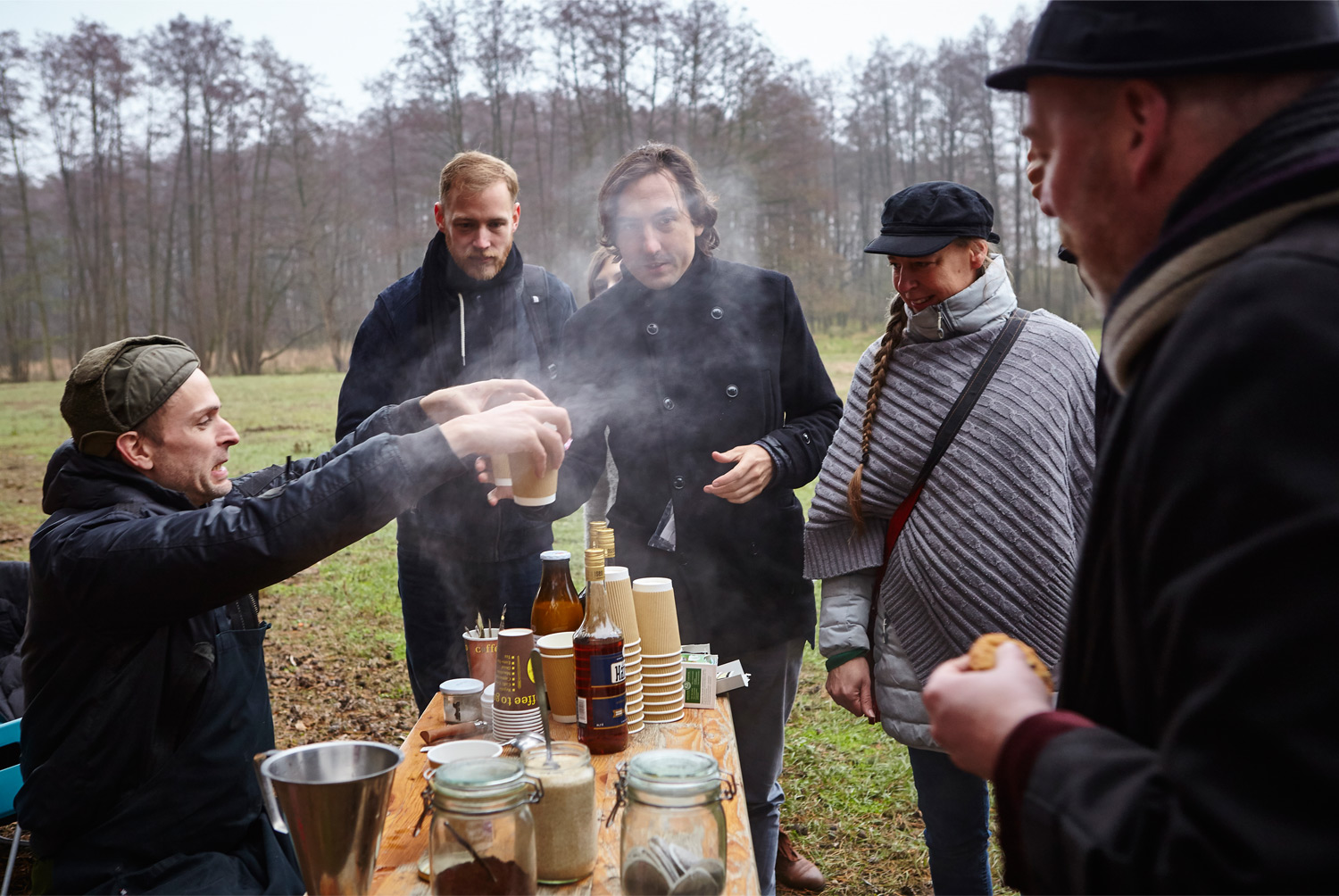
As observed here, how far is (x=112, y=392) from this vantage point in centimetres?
221

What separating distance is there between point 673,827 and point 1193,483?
977 millimetres

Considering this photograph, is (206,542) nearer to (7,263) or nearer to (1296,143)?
(1296,143)

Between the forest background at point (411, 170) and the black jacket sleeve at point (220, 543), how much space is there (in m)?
13.8

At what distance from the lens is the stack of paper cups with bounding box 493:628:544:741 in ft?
7.16

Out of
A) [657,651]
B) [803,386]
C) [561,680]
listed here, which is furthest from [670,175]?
[561,680]

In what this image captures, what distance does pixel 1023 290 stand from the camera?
19.9m

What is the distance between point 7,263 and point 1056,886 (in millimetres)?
26702

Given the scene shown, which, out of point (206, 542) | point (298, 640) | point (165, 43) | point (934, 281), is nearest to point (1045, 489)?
point (934, 281)

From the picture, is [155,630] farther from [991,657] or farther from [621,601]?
[991,657]

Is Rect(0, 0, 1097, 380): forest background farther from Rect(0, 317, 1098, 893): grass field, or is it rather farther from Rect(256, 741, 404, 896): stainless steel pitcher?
Rect(256, 741, 404, 896): stainless steel pitcher

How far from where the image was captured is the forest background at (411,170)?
17625mm

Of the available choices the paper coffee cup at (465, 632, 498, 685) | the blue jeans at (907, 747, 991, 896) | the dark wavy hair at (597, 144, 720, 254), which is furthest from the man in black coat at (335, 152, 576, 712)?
the blue jeans at (907, 747, 991, 896)

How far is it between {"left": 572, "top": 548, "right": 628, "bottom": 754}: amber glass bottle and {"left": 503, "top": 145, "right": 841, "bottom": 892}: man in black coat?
3.06 feet

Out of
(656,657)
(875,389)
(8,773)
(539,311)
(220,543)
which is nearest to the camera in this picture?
(220,543)
